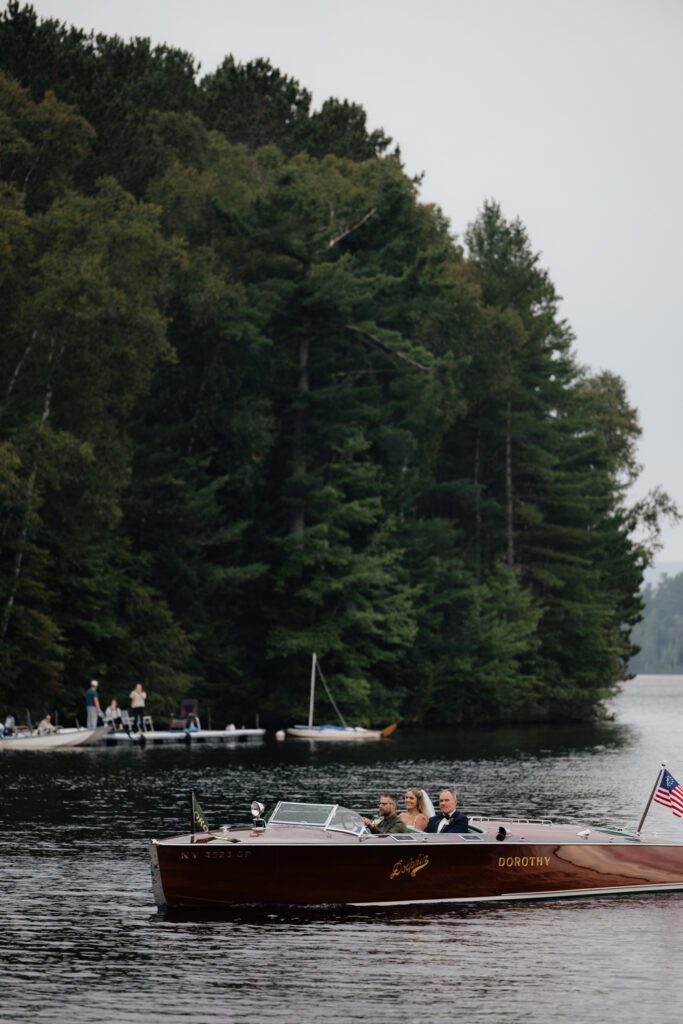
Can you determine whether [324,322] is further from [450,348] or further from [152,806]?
[152,806]

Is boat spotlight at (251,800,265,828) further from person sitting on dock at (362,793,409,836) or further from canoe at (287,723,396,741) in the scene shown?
canoe at (287,723,396,741)

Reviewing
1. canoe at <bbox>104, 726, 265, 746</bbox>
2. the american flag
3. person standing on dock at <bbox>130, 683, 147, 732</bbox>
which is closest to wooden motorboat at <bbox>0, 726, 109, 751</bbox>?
canoe at <bbox>104, 726, 265, 746</bbox>

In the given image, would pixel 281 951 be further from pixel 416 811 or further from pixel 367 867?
pixel 416 811

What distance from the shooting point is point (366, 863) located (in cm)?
2125

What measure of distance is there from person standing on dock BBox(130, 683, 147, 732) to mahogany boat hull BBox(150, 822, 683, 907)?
38060mm

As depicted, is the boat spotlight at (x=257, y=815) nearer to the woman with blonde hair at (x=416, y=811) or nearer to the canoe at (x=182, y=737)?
the woman with blonde hair at (x=416, y=811)

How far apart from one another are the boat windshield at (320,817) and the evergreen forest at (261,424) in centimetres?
3165

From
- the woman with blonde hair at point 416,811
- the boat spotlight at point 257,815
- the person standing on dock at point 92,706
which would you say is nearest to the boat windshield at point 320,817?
the boat spotlight at point 257,815

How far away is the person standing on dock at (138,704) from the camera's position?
5922 cm

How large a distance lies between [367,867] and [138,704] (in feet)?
128

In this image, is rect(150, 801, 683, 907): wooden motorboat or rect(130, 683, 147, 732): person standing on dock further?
rect(130, 683, 147, 732): person standing on dock

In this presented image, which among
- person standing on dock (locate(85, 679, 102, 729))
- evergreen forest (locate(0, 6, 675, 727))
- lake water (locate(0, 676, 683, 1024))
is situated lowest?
lake water (locate(0, 676, 683, 1024))

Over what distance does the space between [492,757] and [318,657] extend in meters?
18.3

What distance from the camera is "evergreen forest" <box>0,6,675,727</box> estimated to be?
5766 centimetres
